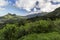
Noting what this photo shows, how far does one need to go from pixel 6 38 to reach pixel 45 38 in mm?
36225

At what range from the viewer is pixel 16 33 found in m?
148

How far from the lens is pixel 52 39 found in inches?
4454

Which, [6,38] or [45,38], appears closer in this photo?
[45,38]

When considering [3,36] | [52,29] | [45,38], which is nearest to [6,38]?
[3,36]

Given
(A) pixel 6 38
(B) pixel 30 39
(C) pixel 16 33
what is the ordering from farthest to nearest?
(C) pixel 16 33 < (A) pixel 6 38 < (B) pixel 30 39

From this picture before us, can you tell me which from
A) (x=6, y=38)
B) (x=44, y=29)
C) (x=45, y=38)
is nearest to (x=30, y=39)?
(x=45, y=38)

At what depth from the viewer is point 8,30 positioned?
490 feet

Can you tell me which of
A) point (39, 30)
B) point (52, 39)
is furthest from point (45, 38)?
point (39, 30)

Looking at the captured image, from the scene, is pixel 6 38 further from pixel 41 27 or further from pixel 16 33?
pixel 41 27

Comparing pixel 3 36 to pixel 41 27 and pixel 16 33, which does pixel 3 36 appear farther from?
pixel 41 27

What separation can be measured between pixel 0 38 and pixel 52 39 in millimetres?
47600

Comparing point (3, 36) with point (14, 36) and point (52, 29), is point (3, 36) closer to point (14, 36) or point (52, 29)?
point (14, 36)

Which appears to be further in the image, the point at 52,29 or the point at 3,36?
the point at 52,29

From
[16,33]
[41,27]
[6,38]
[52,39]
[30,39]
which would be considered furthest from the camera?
[41,27]
